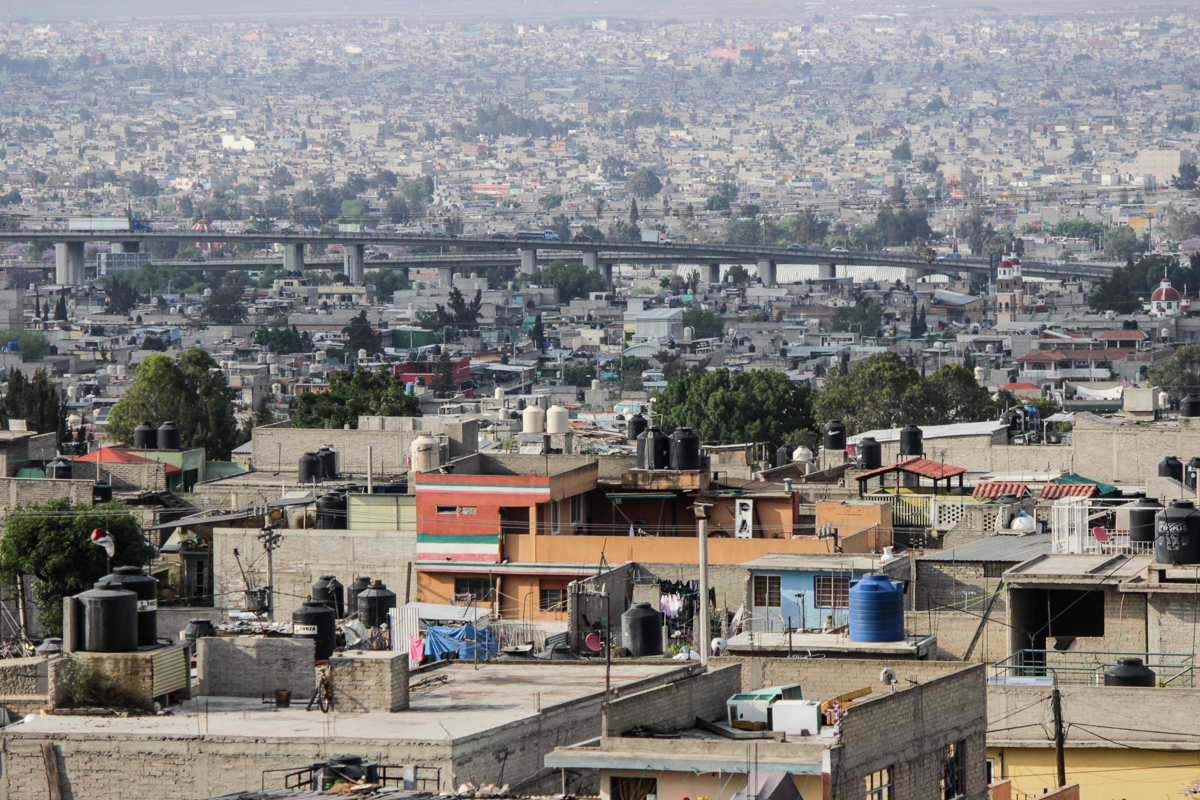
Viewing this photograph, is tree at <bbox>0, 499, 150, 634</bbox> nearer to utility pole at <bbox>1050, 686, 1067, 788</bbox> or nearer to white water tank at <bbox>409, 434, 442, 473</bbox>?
white water tank at <bbox>409, 434, 442, 473</bbox>

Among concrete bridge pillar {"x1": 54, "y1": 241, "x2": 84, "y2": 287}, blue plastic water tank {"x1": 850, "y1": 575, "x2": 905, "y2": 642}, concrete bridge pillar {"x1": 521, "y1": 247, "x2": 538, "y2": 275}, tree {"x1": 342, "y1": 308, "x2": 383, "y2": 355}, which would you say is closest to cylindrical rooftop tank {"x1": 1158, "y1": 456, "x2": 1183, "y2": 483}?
blue plastic water tank {"x1": 850, "y1": 575, "x2": 905, "y2": 642}

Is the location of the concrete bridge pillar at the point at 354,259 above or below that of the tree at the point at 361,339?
above

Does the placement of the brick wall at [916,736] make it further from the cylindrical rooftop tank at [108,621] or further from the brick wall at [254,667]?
the cylindrical rooftop tank at [108,621]

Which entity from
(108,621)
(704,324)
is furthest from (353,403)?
(704,324)

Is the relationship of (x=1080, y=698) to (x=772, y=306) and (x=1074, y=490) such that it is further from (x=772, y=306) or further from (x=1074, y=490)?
(x=772, y=306)

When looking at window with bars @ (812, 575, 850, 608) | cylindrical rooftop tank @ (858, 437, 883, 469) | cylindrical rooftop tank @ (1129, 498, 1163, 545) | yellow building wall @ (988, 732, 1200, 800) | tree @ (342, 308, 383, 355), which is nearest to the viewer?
yellow building wall @ (988, 732, 1200, 800)

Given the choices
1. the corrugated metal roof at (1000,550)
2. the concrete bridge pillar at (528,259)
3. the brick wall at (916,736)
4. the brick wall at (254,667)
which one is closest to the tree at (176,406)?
the corrugated metal roof at (1000,550)
